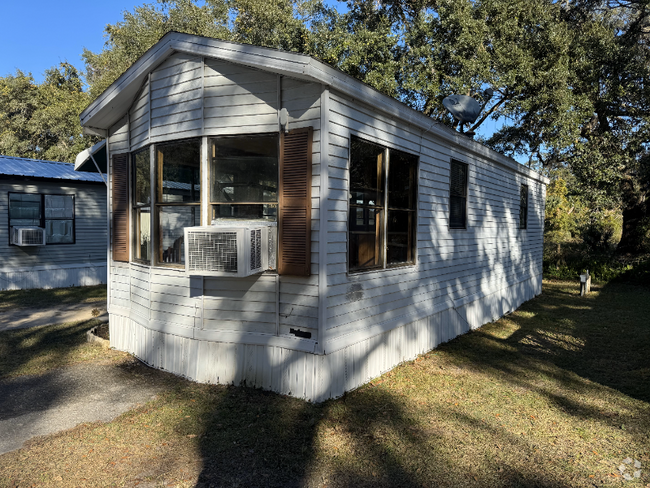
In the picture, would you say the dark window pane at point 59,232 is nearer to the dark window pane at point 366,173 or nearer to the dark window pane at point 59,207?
the dark window pane at point 59,207

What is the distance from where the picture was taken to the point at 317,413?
13.8ft

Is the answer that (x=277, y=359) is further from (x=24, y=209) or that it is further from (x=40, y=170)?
(x=40, y=170)

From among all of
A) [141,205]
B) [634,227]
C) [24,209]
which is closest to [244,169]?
[141,205]

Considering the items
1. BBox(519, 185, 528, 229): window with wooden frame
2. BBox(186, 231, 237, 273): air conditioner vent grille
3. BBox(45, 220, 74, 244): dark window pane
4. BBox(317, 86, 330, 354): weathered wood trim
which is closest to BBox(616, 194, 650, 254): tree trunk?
BBox(519, 185, 528, 229): window with wooden frame

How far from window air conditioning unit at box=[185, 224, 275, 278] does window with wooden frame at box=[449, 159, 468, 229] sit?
3.65 meters

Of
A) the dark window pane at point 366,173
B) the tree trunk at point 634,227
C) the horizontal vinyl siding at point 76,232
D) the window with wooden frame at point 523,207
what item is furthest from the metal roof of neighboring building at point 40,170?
the tree trunk at point 634,227

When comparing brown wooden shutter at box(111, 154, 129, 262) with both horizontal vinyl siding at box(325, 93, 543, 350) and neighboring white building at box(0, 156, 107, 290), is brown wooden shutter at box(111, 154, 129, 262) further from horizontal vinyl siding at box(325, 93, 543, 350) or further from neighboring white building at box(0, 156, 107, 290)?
neighboring white building at box(0, 156, 107, 290)

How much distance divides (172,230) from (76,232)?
917 centimetres

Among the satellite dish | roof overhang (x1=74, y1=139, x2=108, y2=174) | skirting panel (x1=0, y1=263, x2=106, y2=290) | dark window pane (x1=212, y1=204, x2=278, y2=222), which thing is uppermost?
the satellite dish

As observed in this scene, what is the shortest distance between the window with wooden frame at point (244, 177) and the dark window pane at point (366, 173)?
0.83 metres

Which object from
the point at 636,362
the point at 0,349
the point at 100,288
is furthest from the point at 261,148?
the point at 100,288

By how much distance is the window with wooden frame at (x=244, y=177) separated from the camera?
4660 mm

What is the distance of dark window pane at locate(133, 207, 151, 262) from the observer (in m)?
5.61

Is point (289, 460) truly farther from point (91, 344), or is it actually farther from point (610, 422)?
point (91, 344)
